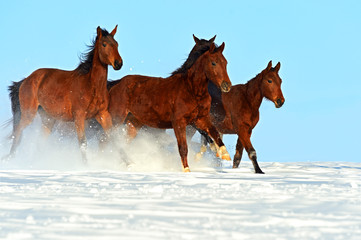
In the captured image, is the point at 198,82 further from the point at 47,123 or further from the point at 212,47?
the point at 47,123

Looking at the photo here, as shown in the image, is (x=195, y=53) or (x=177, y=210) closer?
(x=177, y=210)

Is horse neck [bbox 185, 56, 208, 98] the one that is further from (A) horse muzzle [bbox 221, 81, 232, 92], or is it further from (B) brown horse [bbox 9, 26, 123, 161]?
(B) brown horse [bbox 9, 26, 123, 161]

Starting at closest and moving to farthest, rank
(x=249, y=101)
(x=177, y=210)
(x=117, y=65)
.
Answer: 1. (x=177, y=210)
2. (x=117, y=65)
3. (x=249, y=101)

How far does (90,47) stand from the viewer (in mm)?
9180

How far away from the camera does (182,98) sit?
27.3 ft

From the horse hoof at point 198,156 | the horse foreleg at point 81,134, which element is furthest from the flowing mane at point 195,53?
the horse foreleg at point 81,134

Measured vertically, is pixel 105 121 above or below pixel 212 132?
above

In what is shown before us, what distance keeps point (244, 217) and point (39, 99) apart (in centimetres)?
692

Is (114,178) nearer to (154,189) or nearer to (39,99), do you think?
(154,189)

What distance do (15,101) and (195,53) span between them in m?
4.39

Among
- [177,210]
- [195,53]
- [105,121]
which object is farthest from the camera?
[105,121]

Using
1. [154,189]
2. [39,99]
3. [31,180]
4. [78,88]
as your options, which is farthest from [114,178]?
[39,99]

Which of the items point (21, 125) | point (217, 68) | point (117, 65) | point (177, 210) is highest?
point (117, 65)

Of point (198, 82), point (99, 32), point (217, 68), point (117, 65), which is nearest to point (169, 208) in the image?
point (217, 68)
